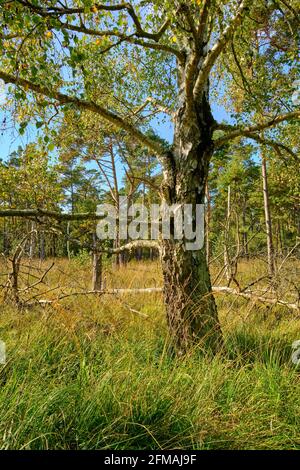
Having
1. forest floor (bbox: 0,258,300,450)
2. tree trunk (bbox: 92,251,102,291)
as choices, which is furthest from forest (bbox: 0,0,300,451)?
tree trunk (bbox: 92,251,102,291)

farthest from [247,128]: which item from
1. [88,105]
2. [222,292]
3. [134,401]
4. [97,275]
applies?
[97,275]

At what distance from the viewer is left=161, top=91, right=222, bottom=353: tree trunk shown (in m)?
3.16

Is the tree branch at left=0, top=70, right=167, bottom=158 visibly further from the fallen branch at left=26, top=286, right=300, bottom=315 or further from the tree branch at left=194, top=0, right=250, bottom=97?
the fallen branch at left=26, top=286, right=300, bottom=315

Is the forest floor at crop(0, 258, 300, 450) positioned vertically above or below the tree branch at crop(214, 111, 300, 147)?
below

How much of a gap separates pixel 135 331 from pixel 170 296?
0.58 metres

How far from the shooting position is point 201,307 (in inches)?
119

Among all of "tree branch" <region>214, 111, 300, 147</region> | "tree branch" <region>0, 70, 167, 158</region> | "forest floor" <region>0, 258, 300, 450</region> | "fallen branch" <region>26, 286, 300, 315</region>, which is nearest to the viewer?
"forest floor" <region>0, 258, 300, 450</region>

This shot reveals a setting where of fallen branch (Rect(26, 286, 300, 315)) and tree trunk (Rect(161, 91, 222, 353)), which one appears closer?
tree trunk (Rect(161, 91, 222, 353))

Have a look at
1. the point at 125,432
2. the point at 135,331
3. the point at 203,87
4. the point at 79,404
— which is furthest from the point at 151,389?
the point at 203,87

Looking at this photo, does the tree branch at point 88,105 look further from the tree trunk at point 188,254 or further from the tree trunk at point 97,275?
the tree trunk at point 97,275

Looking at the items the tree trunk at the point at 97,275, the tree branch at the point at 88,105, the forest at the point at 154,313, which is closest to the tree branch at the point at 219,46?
the forest at the point at 154,313

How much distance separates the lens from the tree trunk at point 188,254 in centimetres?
316

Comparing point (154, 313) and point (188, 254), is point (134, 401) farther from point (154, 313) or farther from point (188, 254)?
point (154, 313)

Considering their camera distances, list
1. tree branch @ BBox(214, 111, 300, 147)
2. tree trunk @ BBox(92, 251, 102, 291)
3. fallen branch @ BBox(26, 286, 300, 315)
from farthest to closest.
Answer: tree trunk @ BBox(92, 251, 102, 291)
fallen branch @ BBox(26, 286, 300, 315)
tree branch @ BBox(214, 111, 300, 147)
